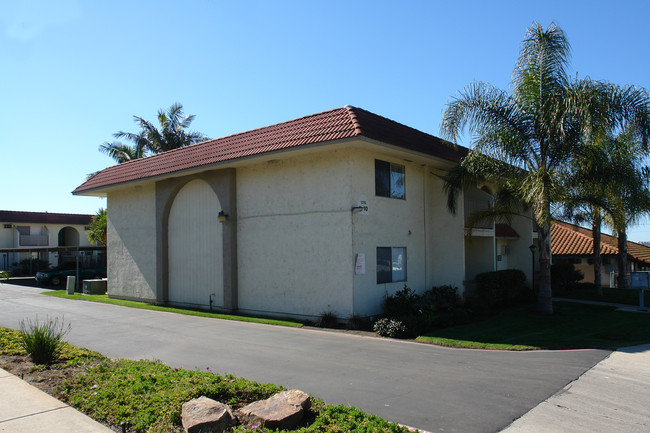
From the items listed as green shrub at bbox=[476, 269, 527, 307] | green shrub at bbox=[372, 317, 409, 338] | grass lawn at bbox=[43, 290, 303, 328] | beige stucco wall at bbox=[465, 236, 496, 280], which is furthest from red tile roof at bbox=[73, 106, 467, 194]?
grass lawn at bbox=[43, 290, 303, 328]

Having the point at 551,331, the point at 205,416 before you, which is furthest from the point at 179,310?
the point at 205,416

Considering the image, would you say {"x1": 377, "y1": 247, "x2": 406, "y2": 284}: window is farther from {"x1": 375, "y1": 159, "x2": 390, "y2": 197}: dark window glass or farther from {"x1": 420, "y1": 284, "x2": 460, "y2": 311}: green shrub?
{"x1": 375, "y1": 159, "x2": 390, "y2": 197}: dark window glass

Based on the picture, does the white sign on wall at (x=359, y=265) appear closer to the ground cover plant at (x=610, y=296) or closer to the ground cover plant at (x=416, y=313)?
the ground cover plant at (x=416, y=313)

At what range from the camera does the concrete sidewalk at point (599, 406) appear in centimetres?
555

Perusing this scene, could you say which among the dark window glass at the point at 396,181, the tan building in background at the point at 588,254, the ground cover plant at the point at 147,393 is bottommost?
the ground cover plant at the point at 147,393

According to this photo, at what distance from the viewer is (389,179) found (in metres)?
14.9

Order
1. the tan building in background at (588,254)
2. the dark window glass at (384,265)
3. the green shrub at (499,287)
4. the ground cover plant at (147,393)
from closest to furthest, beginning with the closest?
the ground cover plant at (147,393)
the dark window glass at (384,265)
the green shrub at (499,287)
the tan building in background at (588,254)

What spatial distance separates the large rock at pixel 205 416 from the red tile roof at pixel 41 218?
141ft

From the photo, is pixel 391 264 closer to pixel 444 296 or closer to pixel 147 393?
pixel 444 296

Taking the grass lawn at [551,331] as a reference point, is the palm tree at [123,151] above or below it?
above

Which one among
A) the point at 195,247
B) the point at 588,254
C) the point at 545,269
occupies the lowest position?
the point at 588,254

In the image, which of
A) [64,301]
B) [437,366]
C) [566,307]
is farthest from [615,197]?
[64,301]

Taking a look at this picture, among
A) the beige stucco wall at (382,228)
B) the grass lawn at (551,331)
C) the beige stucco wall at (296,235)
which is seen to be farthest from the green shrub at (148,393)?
the beige stucco wall at (382,228)

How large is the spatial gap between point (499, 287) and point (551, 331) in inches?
183
